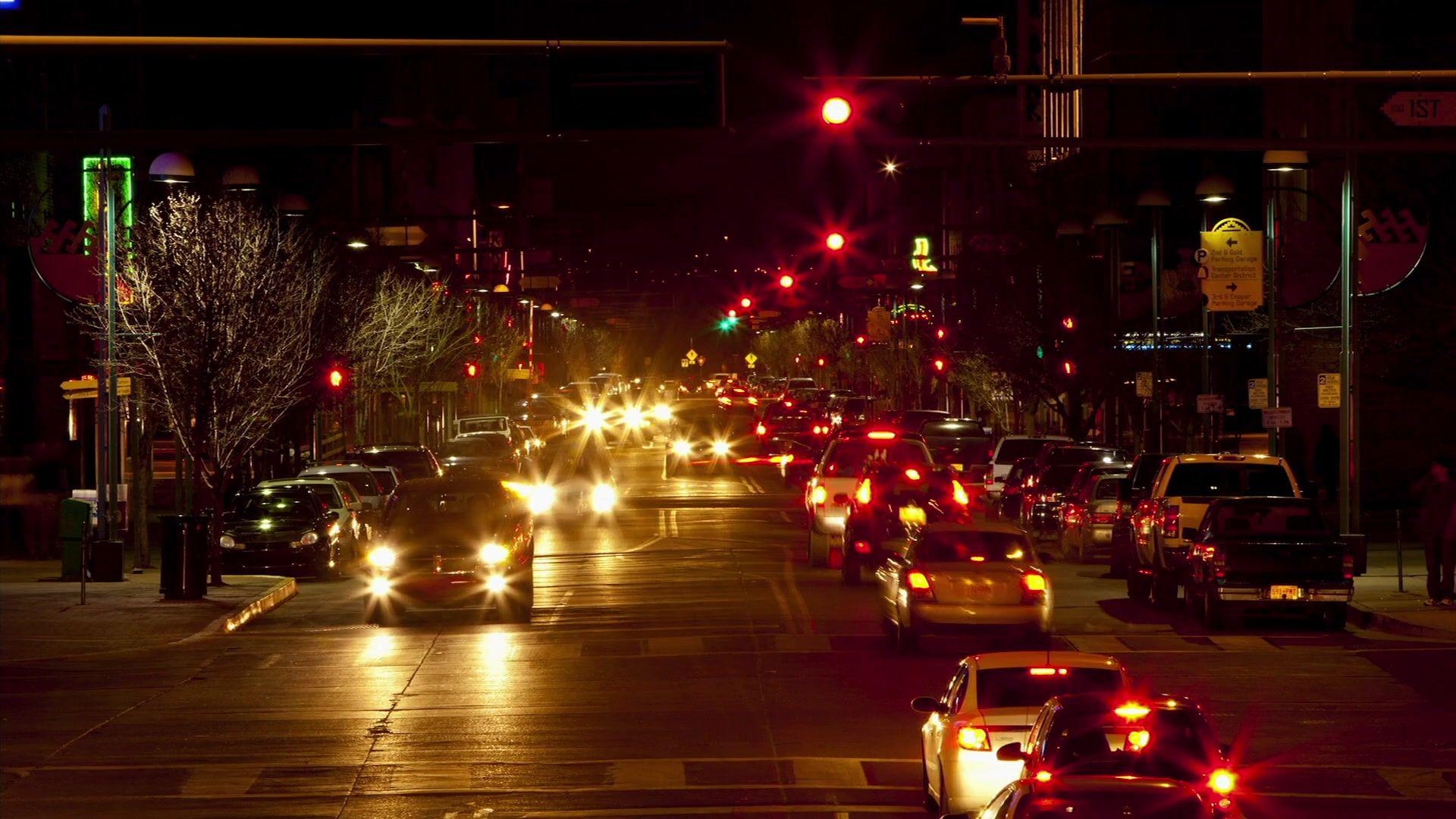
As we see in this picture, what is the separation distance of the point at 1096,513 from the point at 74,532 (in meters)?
16.9

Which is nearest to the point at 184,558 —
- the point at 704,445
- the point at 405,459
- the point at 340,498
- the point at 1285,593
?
the point at 340,498

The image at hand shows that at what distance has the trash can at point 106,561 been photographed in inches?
1212

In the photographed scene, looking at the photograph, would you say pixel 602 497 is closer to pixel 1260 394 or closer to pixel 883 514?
pixel 1260 394

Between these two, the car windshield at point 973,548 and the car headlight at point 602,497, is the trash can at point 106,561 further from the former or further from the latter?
the car headlight at point 602,497

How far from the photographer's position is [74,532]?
99.0 feet

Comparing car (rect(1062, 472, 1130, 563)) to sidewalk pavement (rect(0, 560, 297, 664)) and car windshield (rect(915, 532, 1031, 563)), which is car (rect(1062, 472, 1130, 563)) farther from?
sidewalk pavement (rect(0, 560, 297, 664))

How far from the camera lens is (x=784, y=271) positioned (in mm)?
41094

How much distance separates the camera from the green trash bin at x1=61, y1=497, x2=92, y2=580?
98.4 ft

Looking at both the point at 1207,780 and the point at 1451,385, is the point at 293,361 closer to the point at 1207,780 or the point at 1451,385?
the point at 1451,385

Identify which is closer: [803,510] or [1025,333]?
[803,510]

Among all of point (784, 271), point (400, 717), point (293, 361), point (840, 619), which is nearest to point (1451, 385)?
point (784, 271)

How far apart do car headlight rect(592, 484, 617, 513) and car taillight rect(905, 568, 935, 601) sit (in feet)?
77.7

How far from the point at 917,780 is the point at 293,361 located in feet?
79.1

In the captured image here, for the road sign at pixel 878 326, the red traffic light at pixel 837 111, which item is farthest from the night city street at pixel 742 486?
the road sign at pixel 878 326
